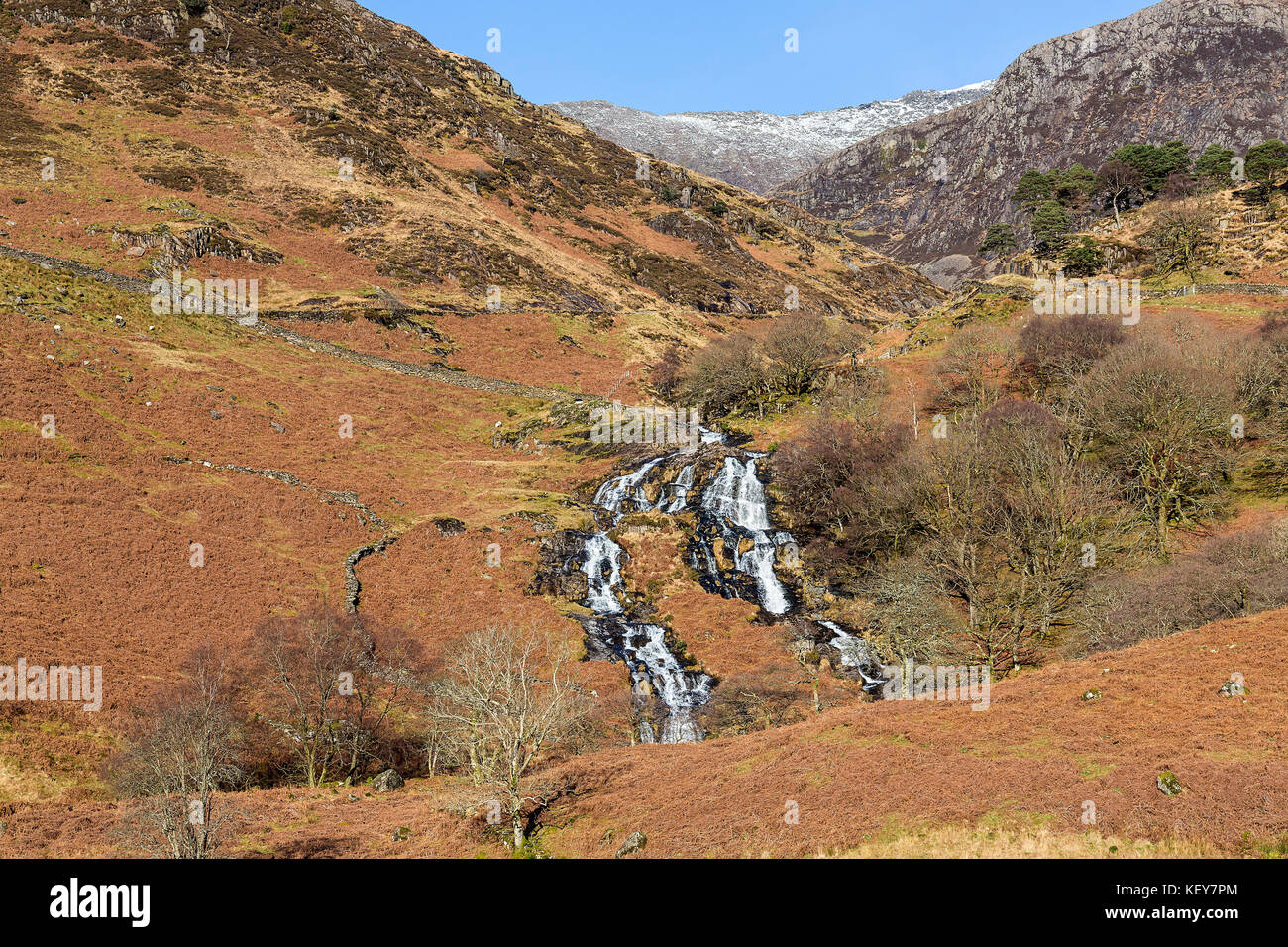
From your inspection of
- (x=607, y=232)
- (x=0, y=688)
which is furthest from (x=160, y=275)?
(x=607, y=232)

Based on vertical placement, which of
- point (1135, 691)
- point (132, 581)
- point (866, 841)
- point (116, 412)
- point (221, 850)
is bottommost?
point (221, 850)

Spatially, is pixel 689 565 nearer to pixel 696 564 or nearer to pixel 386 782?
pixel 696 564

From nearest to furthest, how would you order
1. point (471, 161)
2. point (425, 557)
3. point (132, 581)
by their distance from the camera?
point (132, 581), point (425, 557), point (471, 161)

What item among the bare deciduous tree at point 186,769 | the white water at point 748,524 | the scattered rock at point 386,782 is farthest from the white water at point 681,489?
the bare deciduous tree at point 186,769

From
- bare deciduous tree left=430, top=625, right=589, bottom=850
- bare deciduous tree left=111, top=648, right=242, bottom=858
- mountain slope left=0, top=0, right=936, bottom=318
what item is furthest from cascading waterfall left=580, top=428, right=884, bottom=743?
mountain slope left=0, top=0, right=936, bottom=318

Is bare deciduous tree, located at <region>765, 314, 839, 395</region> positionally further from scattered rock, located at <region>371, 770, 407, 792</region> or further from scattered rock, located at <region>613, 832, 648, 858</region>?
scattered rock, located at <region>613, 832, 648, 858</region>

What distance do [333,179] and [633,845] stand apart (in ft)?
431

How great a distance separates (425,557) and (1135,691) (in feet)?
153

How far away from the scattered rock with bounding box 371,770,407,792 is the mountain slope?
265ft

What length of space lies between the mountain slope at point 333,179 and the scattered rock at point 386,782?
265 ft

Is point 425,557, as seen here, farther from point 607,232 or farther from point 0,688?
point 607,232

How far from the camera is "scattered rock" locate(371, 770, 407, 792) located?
33.2 meters

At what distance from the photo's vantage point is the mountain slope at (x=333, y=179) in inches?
4006
